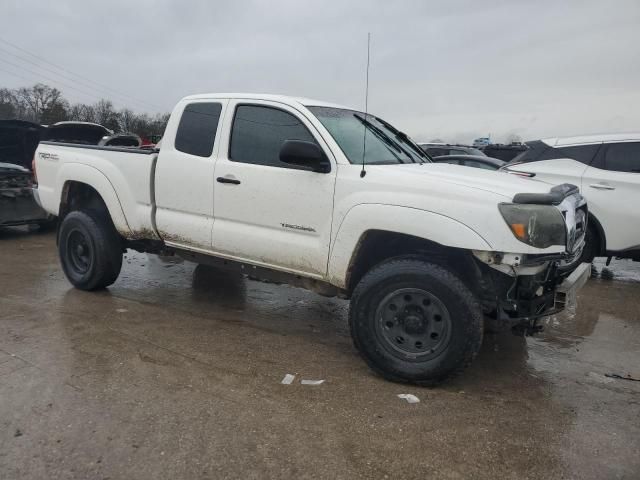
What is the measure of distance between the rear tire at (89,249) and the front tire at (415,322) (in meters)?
2.94

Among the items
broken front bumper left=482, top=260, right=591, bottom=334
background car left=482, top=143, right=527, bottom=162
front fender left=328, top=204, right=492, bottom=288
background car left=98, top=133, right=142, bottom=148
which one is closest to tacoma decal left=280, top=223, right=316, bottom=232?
front fender left=328, top=204, right=492, bottom=288

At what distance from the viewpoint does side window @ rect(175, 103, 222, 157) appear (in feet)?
15.2

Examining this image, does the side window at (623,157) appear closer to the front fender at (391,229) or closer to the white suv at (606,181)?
the white suv at (606,181)

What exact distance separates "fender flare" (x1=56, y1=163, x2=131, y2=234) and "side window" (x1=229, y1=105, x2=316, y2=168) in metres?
Result: 1.47

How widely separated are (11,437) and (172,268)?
4305 mm

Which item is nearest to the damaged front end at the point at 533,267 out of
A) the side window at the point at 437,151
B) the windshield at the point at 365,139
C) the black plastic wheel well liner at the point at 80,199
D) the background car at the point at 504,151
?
the windshield at the point at 365,139

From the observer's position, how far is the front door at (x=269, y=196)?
3955 millimetres

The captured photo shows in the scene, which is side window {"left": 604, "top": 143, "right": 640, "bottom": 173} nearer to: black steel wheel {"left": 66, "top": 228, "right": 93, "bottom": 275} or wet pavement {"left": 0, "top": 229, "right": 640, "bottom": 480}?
wet pavement {"left": 0, "top": 229, "right": 640, "bottom": 480}

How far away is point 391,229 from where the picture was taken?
3561 mm

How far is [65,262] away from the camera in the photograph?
18.8ft

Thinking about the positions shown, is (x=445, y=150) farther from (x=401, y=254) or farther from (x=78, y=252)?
(x=401, y=254)

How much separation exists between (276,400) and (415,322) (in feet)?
A: 3.47

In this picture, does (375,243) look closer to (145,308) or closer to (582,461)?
(582,461)

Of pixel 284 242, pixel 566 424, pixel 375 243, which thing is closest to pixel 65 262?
pixel 284 242
